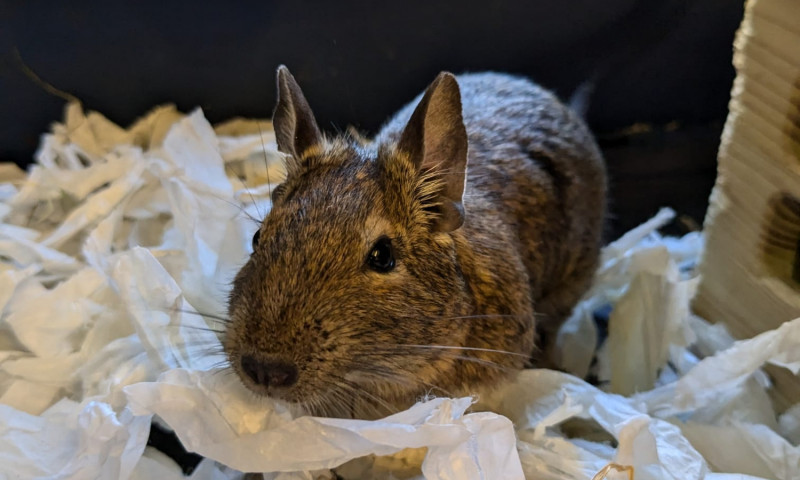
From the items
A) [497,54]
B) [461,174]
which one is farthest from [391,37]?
[461,174]

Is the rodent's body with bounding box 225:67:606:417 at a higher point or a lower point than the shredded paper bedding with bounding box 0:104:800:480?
higher

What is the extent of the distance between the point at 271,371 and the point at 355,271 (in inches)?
8.3

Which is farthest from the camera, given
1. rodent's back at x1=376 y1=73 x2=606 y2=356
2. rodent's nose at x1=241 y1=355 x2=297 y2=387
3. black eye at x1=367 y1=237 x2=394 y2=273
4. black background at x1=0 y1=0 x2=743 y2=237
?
black background at x1=0 y1=0 x2=743 y2=237

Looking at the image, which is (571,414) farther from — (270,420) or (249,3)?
(249,3)

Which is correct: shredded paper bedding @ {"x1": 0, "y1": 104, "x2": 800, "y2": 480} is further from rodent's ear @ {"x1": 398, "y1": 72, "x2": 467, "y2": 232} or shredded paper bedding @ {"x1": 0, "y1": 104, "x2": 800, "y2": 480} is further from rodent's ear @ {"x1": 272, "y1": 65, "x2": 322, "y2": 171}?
rodent's ear @ {"x1": 398, "y1": 72, "x2": 467, "y2": 232}

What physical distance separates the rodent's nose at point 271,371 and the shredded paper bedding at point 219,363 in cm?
16

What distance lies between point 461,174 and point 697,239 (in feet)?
3.88

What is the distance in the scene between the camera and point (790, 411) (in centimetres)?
152

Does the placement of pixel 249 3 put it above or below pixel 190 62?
above

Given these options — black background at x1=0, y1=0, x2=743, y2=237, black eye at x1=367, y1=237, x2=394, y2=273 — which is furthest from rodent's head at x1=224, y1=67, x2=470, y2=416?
black background at x1=0, y1=0, x2=743, y2=237

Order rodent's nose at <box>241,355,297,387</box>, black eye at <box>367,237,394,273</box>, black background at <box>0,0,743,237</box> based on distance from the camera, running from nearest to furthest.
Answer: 1. rodent's nose at <box>241,355,297,387</box>
2. black eye at <box>367,237,394,273</box>
3. black background at <box>0,0,743,237</box>

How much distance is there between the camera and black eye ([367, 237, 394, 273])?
1130mm

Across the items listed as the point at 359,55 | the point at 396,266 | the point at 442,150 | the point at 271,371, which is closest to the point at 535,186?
the point at 442,150

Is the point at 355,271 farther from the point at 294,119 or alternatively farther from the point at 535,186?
the point at 535,186
